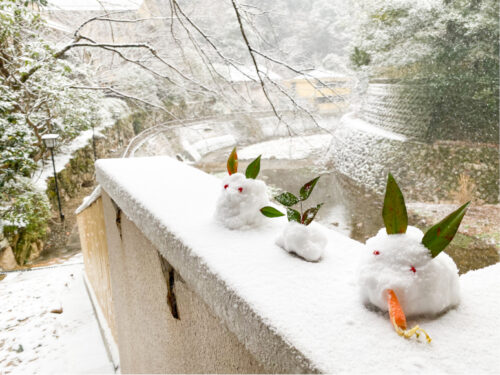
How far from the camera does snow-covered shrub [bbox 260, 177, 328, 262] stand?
0.56m

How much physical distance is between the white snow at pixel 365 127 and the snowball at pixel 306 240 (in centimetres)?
710

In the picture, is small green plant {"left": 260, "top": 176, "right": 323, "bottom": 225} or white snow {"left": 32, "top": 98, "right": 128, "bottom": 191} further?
white snow {"left": 32, "top": 98, "right": 128, "bottom": 191}

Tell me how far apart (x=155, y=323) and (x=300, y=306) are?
68cm

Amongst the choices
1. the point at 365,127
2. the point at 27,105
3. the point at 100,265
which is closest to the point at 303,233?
the point at 100,265

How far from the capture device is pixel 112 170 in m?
1.31

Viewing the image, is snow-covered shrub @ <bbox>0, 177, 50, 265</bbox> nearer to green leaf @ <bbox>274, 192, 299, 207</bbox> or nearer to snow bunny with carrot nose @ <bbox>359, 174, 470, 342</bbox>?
green leaf @ <bbox>274, 192, 299, 207</bbox>

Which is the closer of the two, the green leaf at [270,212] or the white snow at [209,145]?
the green leaf at [270,212]

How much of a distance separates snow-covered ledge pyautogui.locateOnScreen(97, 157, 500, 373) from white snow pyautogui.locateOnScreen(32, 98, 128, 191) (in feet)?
18.1

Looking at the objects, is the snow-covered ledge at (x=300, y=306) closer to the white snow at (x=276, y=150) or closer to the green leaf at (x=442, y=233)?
the green leaf at (x=442, y=233)

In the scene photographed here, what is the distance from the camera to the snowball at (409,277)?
0.39m

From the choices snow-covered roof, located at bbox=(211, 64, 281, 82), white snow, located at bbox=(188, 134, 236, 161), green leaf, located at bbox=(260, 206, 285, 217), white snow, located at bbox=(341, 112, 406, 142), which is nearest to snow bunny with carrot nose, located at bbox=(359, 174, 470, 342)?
green leaf, located at bbox=(260, 206, 285, 217)

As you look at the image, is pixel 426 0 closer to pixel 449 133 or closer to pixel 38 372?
pixel 449 133

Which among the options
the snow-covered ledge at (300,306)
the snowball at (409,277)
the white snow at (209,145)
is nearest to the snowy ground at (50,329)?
the snow-covered ledge at (300,306)

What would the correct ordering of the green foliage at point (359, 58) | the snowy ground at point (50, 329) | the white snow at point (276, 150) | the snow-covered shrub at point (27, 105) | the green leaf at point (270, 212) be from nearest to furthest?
the green leaf at point (270, 212) → the snowy ground at point (50, 329) → the snow-covered shrub at point (27, 105) → the white snow at point (276, 150) → the green foliage at point (359, 58)
